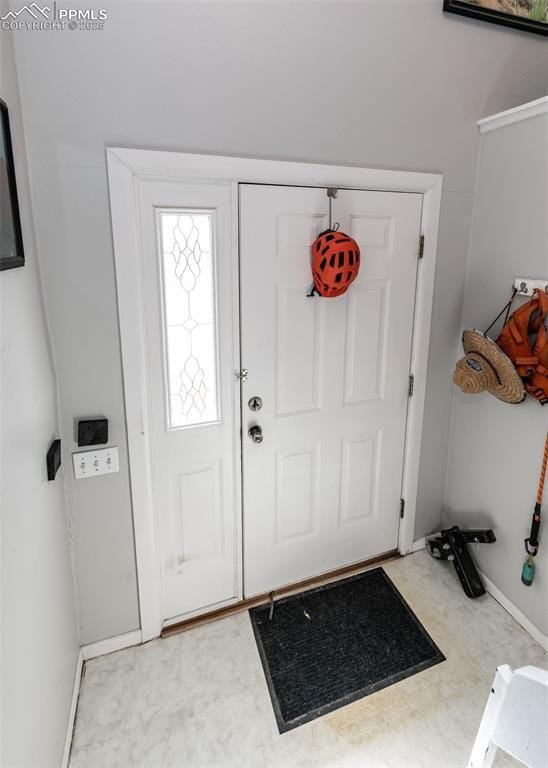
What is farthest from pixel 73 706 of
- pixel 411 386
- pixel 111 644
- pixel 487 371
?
pixel 487 371

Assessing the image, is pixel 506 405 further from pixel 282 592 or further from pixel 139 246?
pixel 139 246

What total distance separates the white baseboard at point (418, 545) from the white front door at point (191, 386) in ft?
3.45

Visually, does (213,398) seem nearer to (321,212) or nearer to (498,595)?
(321,212)

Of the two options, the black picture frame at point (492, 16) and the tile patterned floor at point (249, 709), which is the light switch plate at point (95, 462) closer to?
the tile patterned floor at point (249, 709)

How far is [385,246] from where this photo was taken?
2020 millimetres

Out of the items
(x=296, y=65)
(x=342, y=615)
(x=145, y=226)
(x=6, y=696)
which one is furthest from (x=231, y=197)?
(x=342, y=615)

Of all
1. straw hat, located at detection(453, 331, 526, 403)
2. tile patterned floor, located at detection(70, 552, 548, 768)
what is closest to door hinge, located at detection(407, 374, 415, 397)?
straw hat, located at detection(453, 331, 526, 403)

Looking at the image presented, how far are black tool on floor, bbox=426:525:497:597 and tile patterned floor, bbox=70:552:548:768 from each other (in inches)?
6.1

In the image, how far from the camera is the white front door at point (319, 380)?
184 centimetres

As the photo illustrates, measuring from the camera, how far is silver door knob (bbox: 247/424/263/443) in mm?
1958

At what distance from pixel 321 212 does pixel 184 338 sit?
78 centimetres

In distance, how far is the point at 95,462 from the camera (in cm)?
174

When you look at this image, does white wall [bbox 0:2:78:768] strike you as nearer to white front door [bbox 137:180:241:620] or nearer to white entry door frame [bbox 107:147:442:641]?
white entry door frame [bbox 107:147:442:641]

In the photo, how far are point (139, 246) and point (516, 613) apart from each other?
92.7 inches
